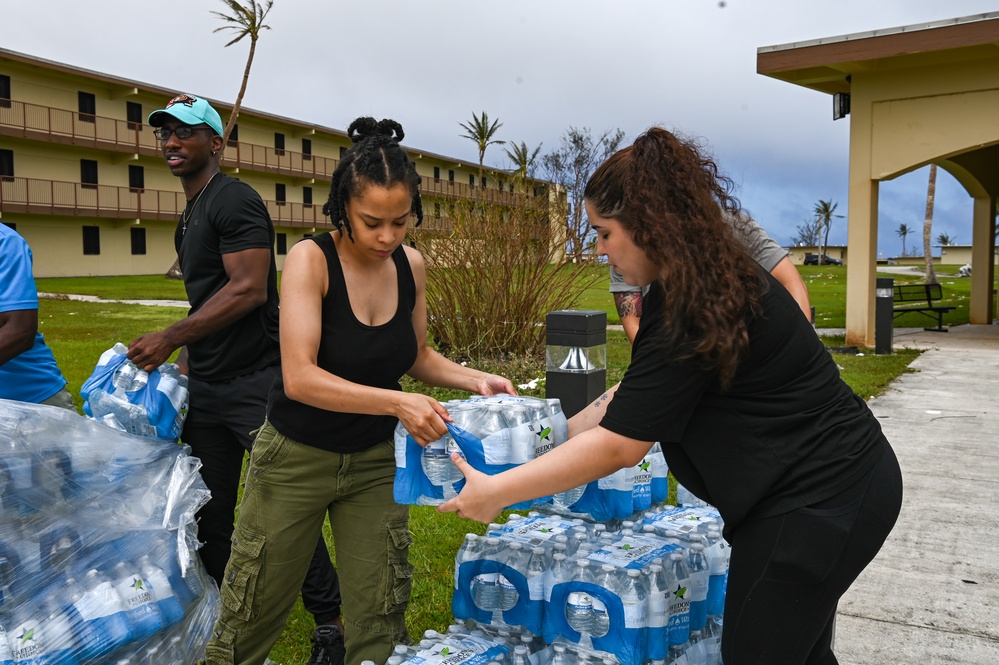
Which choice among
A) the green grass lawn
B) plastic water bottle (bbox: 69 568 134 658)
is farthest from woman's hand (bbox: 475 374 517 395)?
the green grass lawn

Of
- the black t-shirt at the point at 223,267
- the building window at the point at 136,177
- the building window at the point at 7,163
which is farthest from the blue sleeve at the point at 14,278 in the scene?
the building window at the point at 136,177

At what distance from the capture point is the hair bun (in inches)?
115

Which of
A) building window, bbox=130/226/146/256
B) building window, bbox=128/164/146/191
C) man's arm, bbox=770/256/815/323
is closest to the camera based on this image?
man's arm, bbox=770/256/815/323

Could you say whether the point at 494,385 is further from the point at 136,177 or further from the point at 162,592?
the point at 136,177

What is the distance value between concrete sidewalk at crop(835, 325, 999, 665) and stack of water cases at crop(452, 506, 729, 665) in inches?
48.0

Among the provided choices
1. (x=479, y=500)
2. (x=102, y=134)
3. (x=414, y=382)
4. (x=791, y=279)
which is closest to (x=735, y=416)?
(x=479, y=500)

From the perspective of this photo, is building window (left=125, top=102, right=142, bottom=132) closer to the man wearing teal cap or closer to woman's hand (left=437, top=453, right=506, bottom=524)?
the man wearing teal cap

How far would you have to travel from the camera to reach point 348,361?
111 inches

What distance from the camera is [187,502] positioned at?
3330 mm

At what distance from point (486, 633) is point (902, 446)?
238 inches

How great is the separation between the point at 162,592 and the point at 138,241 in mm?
43459

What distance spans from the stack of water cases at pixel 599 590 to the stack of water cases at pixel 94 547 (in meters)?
1.04

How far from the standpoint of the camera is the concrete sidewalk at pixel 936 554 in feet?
13.1

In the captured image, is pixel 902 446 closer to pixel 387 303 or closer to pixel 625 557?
pixel 625 557
